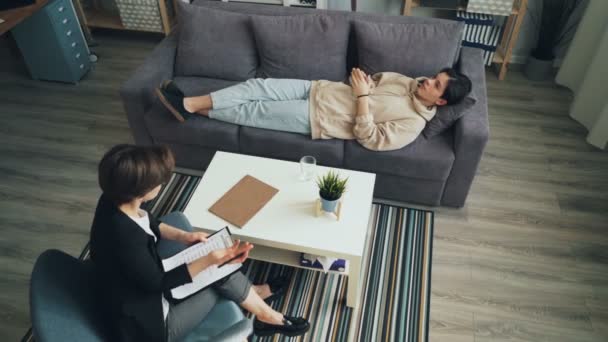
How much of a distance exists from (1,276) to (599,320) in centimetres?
293

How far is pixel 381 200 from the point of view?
8.85 feet

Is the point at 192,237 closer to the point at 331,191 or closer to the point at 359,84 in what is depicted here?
the point at 331,191

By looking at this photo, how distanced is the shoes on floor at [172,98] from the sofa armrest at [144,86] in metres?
0.15

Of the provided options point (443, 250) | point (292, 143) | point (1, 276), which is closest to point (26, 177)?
point (1, 276)

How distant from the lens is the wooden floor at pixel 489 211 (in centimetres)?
218

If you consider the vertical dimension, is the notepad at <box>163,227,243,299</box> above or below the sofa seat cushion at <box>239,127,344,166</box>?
above

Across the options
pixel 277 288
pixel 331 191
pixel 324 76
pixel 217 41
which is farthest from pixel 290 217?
pixel 217 41

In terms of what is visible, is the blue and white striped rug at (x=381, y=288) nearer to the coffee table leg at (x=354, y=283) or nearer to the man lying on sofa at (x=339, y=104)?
the coffee table leg at (x=354, y=283)

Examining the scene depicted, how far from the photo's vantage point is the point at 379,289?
227 centimetres

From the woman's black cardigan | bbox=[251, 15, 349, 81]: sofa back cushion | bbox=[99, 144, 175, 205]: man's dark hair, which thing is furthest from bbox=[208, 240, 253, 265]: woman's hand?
bbox=[251, 15, 349, 81]: sofa back cushion

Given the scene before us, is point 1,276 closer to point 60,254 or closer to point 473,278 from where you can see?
point 60,254

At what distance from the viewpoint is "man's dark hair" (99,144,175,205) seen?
1424 millimetres

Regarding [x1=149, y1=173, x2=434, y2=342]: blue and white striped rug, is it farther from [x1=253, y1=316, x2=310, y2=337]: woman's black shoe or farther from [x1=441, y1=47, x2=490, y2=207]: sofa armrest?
[x1=441, y1=47, x2=490, y2=207]: sofa armrest

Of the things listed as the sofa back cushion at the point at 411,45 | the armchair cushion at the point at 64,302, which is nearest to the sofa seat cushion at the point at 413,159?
the sofa back cushion at the point at 411,45
